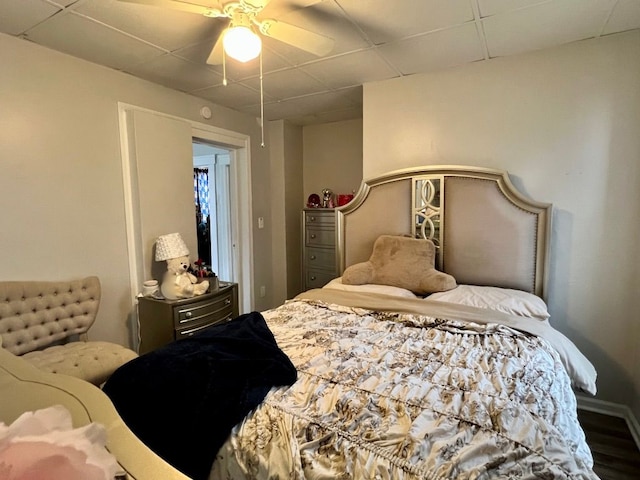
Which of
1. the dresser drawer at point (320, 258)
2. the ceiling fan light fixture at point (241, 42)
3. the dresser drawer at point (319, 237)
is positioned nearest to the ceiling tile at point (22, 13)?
the ceiling fan light fixture at point (241, 42)

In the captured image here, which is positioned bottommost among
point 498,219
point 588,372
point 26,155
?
point 588,372

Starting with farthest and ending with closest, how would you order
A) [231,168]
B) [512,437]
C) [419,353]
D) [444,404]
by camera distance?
[231,168], [419,353], [444,404], [512,437]

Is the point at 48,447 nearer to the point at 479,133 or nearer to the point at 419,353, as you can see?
the point at 419,353

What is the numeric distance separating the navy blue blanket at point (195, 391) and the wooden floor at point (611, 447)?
6.23 feet

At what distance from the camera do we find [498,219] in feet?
8.40

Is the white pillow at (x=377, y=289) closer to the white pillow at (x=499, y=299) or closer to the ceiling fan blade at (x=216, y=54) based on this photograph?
the white pillow at (x=499, y=299)

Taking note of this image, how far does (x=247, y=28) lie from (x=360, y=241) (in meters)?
1.92

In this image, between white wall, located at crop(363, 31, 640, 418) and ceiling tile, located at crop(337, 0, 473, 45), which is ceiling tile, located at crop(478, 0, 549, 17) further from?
white wall, located at crop(363, 31, 640, 418)

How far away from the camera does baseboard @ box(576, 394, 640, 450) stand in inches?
88.5

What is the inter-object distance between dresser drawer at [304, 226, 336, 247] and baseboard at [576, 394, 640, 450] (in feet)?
8.15

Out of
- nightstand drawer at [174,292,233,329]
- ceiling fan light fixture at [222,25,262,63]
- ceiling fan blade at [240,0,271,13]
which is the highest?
ceiling fan blade at [240,0,271,13]

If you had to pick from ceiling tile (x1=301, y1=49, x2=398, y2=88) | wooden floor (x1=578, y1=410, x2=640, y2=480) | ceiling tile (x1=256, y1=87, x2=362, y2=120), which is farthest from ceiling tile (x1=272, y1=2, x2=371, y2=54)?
wooden floor (x1=578, y1=410, x2=640, y2=480)

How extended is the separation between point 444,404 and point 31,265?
258cm

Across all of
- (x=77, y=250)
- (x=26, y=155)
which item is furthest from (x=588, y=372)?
(x=26, y=155)
